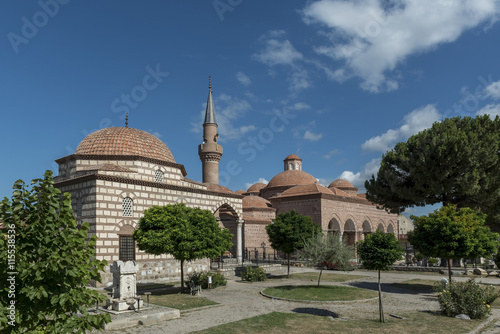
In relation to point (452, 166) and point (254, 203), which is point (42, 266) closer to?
point (452, 166)

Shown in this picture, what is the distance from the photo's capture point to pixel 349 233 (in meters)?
39.8

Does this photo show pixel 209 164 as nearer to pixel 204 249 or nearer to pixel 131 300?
pixel 204 249

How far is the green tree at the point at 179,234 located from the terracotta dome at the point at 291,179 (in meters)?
26.6

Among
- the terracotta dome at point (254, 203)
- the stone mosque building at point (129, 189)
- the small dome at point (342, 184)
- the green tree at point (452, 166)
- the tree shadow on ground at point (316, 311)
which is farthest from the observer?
the small dome at point (342, 184)

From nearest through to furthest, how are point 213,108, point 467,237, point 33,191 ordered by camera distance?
point 33,191 → point 467,237 → point 213,108

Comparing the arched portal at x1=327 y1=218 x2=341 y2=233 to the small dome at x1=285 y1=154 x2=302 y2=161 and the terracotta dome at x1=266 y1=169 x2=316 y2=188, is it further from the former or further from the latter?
the small dome at x1=285 y1=154 x2=302 y2=161

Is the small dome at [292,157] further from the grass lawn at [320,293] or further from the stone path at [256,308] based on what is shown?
the stone path at [256,308]

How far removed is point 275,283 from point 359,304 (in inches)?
272

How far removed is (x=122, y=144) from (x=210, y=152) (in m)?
12.7

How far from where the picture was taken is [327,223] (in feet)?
118

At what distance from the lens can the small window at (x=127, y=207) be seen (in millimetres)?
20172

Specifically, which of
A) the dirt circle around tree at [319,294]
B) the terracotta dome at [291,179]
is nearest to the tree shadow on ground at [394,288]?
the dirt circle around tree at [319,294]

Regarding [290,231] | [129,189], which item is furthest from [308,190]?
[129,189]

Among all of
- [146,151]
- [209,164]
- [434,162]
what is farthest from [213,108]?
[434,162]
